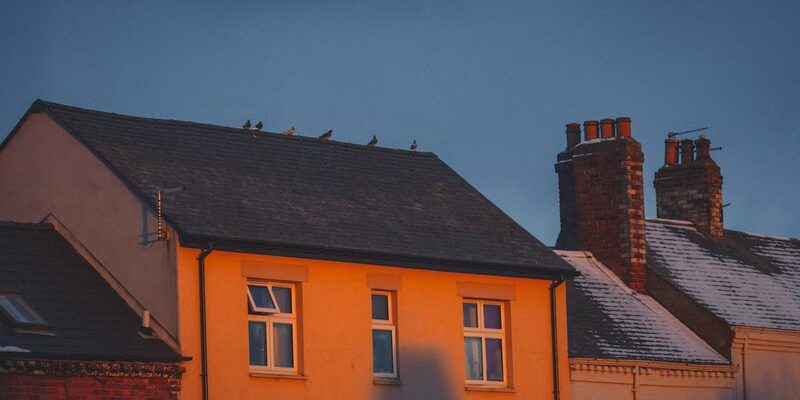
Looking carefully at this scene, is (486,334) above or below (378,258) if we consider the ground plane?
below

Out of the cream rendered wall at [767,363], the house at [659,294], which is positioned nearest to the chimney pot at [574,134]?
the house at [659,294]

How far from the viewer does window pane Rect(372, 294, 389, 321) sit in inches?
1384

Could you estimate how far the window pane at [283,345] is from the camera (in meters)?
33.4

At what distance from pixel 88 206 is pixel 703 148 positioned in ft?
63.7

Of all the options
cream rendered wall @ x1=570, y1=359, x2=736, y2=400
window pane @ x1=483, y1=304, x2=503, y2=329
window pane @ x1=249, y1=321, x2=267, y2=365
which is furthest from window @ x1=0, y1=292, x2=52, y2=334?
cream rendered wall @ x1=570, y1=359, x2=736, y2=400

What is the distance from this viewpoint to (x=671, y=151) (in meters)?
48.6

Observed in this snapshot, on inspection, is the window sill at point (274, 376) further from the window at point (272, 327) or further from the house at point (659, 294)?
the house at point (659, 294)

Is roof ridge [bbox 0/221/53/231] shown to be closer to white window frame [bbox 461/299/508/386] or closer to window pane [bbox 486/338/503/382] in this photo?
white window frame [bbox 461/299/508/386]

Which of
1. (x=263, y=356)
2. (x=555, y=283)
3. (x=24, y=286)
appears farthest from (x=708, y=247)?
(x=24, y=286)

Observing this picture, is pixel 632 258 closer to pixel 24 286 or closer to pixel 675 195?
pixel 675 195

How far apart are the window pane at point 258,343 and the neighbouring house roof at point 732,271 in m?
12.5

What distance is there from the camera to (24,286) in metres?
31.3

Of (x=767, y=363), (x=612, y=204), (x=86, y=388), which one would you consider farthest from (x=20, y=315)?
(x=767, y=363)

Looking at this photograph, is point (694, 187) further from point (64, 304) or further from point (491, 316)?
point (64, 304)
